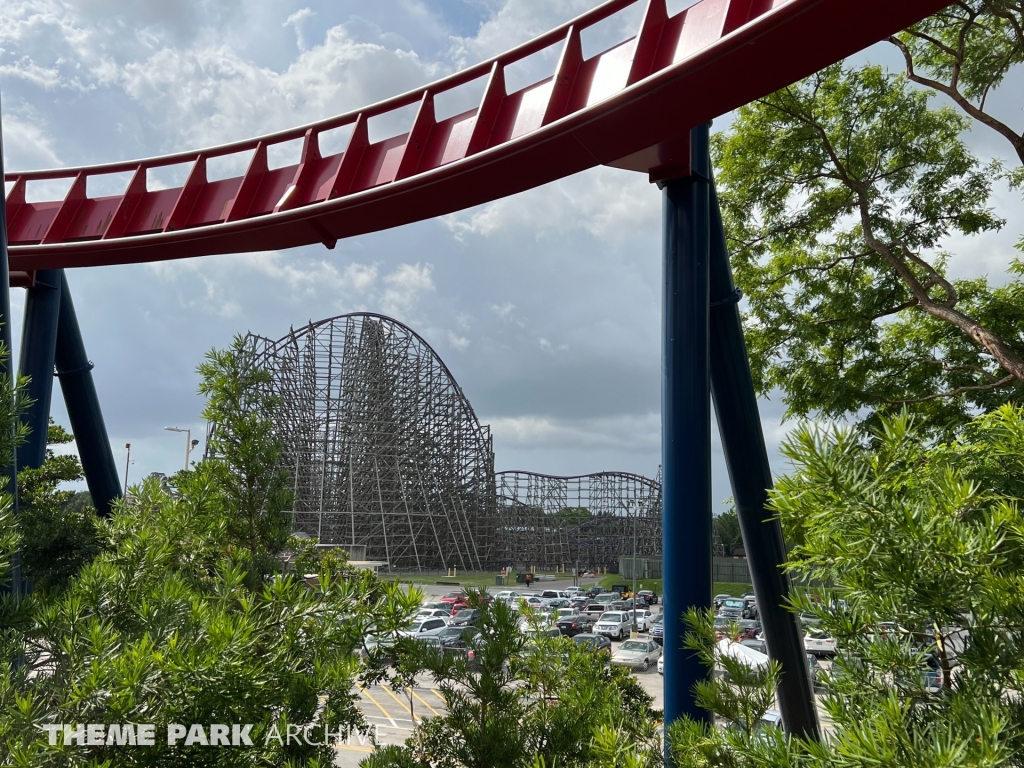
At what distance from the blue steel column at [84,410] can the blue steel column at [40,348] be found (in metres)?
0.62

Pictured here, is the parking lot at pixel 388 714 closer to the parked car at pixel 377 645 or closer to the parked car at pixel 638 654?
the parked car at pixel 638 654

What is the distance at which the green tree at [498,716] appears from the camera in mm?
2479

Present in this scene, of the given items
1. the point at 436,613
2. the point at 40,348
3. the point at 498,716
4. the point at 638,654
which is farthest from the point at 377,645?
the point at 436,613

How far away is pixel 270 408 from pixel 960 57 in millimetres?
7170

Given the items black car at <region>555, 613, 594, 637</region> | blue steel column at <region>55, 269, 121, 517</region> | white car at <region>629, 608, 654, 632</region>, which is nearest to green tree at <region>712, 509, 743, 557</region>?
white car at <region>629, 608, 654, 632</region>

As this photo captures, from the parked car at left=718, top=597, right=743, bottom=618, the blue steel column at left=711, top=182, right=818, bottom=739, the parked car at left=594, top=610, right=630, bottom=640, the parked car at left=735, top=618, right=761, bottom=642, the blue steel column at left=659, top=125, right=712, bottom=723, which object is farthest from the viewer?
the parked car at left=718, top=597, right=743, bottom=618

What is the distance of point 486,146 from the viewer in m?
4.68

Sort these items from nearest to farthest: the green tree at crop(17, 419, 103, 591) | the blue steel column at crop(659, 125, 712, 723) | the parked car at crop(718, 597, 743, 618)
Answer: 1. the blue steel column at crop(659, 125, 712, 723)
2. the green tree at crop(17, 419, 103, 591)
3. the parked car at crop(718, 597, 743, 618)

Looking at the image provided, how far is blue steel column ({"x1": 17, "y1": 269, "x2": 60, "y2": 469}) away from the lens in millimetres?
6531

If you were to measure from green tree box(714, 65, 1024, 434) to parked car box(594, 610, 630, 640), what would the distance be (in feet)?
47.8

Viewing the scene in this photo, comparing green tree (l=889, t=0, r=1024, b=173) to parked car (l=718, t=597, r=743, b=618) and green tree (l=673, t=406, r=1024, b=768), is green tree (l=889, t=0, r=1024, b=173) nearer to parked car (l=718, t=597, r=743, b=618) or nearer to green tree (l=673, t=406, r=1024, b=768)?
green tree (l=673, t=406, r=1024, b=768)

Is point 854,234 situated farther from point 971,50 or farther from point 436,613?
point 436,613

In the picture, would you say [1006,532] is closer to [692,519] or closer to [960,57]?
[692,519]

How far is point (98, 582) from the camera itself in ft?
7.16
